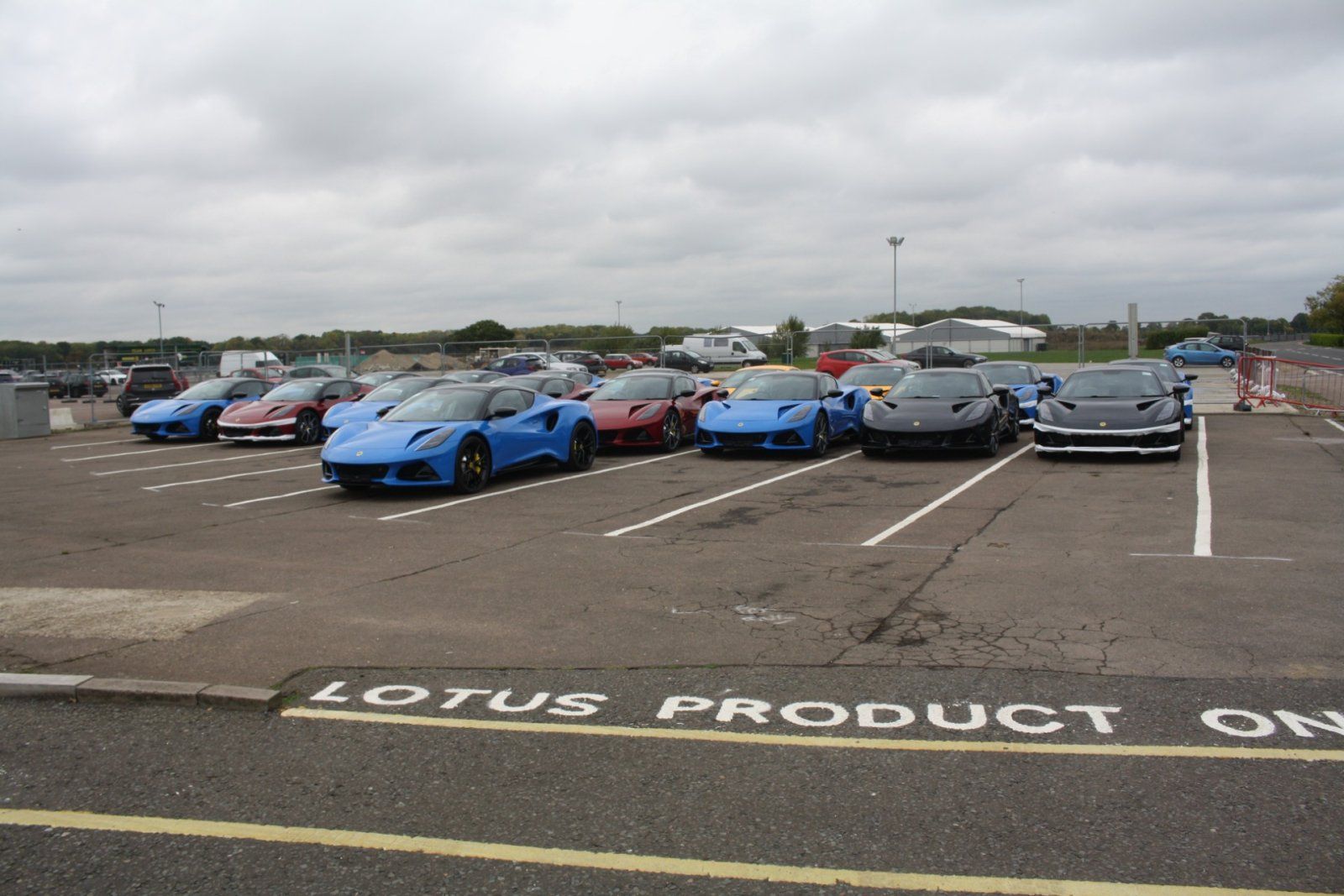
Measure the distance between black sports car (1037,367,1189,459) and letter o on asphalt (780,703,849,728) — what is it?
1102cm

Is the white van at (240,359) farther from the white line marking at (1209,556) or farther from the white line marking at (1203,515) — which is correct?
the white line marking at (1209,556)

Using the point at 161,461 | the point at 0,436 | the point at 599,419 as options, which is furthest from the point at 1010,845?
the point at 0,436

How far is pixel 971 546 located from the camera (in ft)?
29.3

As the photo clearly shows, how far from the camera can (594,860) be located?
11.3 ft

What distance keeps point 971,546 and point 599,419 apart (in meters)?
9.00

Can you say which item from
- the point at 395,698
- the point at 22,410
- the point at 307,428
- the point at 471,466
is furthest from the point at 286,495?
the point at 22,410

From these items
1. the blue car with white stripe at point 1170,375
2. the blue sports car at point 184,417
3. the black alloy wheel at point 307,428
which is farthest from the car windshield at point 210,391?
the blue car with white stripe at point 1170,375

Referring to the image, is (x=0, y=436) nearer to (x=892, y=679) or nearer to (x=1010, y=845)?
(x=892, y=679)

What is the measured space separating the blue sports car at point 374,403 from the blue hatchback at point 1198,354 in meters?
39.6

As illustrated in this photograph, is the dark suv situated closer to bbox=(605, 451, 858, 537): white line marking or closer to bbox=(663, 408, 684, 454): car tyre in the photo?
bbox=(663, 408, 684, 454): car tyre

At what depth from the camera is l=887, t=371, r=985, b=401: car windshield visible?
16.2m

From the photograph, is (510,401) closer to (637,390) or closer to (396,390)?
(637,390)

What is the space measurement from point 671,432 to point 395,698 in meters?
12.5

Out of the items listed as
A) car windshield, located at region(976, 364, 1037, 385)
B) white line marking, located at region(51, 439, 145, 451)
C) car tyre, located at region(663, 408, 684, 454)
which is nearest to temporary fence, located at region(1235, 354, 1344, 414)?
car windshield, located at region(976, 364, 1037, 385)
